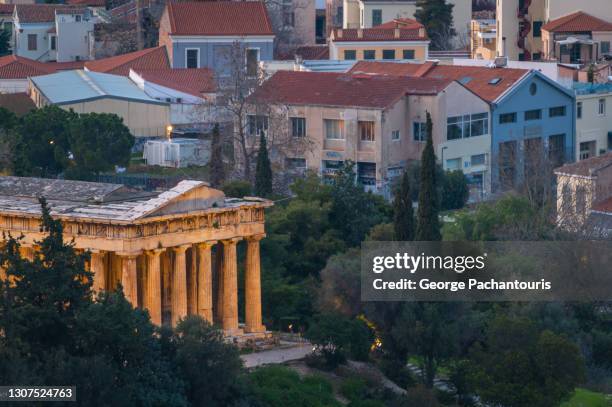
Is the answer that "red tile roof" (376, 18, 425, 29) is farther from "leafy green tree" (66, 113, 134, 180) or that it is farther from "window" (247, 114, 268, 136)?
"leafy green tree" (66, 113, 134, 180)

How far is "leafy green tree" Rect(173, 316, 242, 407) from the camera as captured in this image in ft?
192

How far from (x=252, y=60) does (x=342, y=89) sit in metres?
17.0

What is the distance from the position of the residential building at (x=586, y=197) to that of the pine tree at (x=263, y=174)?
30.2ft

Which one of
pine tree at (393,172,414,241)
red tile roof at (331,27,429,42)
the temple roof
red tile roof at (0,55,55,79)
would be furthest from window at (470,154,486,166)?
the temple roof

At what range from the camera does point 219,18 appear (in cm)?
11275

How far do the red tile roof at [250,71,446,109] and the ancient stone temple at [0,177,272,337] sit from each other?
24328 millimetres

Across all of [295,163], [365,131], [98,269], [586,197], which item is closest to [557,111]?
[365,131]

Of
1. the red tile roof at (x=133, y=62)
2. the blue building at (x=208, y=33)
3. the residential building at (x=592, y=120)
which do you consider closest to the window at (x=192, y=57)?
the blue building at (x=208, y=33)

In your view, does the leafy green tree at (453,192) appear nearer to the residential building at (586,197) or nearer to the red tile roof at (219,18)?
the residential building at (586,197)

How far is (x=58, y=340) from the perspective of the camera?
56.9 metres

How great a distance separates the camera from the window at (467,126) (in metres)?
92.1

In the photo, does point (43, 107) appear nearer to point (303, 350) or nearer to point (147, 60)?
point (147, 60)

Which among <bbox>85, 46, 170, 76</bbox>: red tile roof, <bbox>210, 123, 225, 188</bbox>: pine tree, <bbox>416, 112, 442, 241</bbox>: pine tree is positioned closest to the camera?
<bbox>416, 112, 442, 241</bbox>: pine tree

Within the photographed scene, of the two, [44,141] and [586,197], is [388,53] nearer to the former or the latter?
[44,141]
